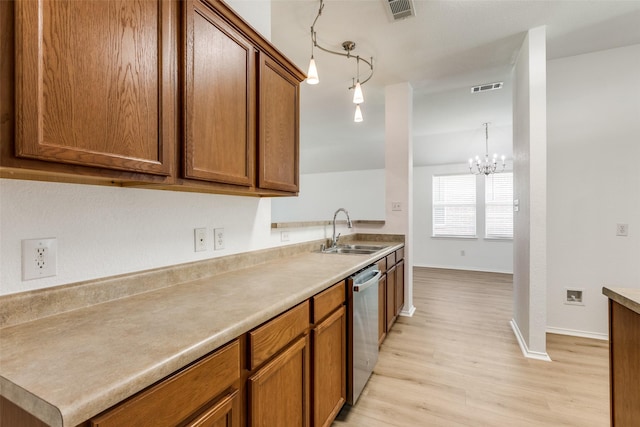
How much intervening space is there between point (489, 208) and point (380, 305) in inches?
188

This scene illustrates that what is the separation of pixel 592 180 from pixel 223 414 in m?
3.64

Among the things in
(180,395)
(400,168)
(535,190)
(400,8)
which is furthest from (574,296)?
(180,395)

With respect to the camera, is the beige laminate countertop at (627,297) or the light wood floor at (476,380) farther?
the light wood floor at (476,380)

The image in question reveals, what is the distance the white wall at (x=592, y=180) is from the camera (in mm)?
2734

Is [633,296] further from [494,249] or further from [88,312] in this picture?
[494,249]

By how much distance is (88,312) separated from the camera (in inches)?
38.1

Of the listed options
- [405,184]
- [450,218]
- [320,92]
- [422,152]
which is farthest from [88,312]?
[450,218]

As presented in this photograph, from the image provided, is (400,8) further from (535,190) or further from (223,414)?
(223,414)

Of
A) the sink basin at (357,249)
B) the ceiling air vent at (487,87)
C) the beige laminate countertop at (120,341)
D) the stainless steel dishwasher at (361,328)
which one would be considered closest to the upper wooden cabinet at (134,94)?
the beige laminate countertop at (120,341)

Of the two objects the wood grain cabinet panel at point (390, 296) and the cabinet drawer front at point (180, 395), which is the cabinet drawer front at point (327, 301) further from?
the wood grain cabinet panel at point (390, 296)

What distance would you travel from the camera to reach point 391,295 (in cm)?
280

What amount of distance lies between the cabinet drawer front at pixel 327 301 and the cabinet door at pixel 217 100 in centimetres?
67

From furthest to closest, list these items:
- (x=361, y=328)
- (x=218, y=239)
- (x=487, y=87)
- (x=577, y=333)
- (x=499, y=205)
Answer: (x=499, y=205) < (x=487, y=87) < (x=577, y=333) < (x=361, y=328) < (x=218, y=239)

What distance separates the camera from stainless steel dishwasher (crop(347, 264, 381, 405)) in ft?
5.63
